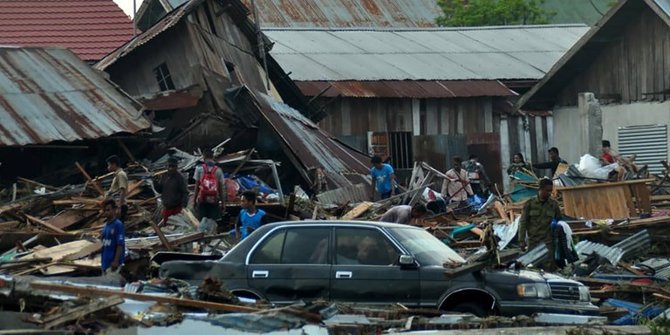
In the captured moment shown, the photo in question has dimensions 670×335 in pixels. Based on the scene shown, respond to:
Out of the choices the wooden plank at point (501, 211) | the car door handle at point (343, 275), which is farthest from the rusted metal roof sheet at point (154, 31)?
the car door handle at point (343, 275)

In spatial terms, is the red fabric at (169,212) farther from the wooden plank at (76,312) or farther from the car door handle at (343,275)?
the wooden plank at (76,312)

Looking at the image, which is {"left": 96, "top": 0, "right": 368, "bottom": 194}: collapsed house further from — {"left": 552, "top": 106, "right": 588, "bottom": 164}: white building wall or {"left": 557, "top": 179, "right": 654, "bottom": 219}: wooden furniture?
{"left": 557, "top": 179, "right": 654, "bottom": 219}: wooden furniture

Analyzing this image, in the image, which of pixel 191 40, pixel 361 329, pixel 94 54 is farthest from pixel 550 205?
pixel 94 54

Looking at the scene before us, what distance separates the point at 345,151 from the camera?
32.2 meters

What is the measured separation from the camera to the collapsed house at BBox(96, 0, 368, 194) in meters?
29.0

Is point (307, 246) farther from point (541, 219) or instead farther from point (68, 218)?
point (68, 218)

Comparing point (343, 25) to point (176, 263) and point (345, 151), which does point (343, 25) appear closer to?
point (345, 151)

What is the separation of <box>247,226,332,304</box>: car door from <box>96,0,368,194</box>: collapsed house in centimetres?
1267

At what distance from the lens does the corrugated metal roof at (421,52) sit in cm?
4150

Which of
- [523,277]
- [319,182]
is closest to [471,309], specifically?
[523,277]

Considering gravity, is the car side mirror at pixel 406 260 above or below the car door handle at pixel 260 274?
above

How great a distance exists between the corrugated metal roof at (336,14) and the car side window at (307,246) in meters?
34.1

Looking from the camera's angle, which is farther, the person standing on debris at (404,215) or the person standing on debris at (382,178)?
the person standing on debris at (382,178)

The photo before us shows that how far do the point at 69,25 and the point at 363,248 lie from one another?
94.9 feet
